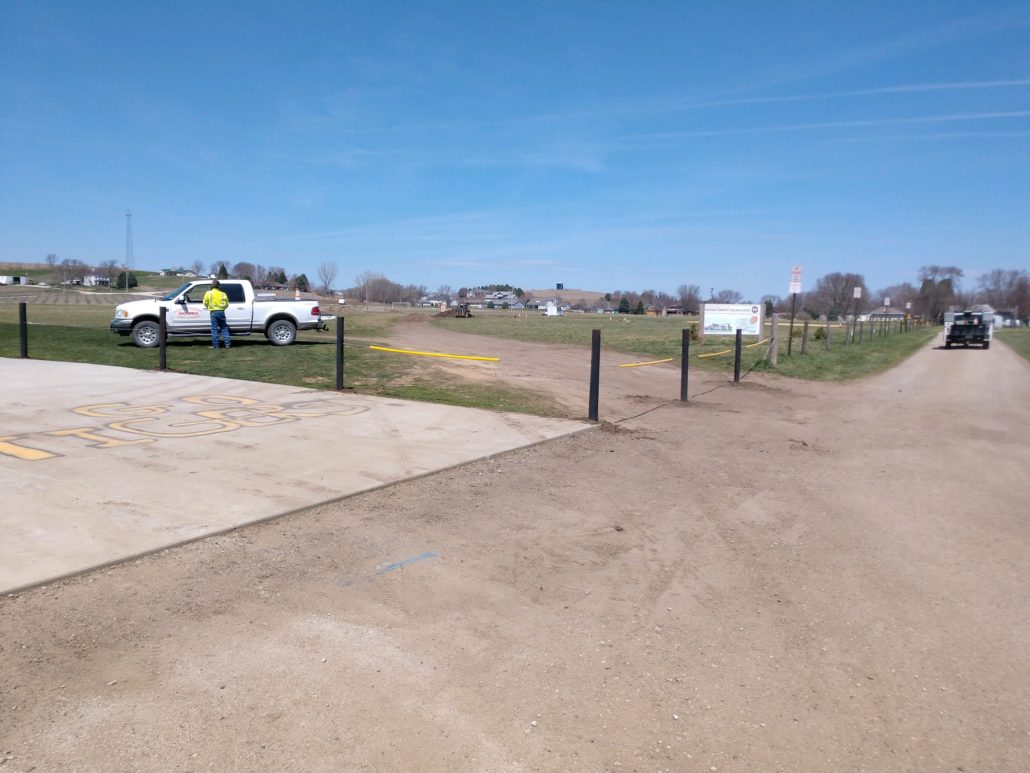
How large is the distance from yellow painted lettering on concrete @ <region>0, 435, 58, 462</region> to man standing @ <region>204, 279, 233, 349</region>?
1100cm

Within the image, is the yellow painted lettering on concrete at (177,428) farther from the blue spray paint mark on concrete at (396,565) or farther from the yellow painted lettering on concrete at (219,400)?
the blue spray paint mark on concrete at (396,565)

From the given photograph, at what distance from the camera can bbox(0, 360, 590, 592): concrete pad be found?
17.9 feet

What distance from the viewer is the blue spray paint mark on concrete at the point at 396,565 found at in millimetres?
4887

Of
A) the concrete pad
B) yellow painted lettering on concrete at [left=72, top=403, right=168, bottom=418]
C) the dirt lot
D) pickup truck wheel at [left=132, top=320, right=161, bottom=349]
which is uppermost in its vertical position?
pickup truck wheel at [left=132, top=320, right=161, bottom=349]

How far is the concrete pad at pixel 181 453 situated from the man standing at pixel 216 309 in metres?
5.26

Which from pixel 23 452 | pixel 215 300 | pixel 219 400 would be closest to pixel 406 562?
pixel 23 452

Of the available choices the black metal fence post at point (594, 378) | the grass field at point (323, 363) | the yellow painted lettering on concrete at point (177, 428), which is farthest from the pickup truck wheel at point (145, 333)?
the black metal fence post at point (594, 378)

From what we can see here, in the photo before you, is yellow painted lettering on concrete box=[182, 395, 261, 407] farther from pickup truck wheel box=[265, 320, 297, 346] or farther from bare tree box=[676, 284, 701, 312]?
bare tree box=[676, 284, 701, 312]

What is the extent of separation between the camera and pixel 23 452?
765 centimetres

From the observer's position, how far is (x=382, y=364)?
16891 mm

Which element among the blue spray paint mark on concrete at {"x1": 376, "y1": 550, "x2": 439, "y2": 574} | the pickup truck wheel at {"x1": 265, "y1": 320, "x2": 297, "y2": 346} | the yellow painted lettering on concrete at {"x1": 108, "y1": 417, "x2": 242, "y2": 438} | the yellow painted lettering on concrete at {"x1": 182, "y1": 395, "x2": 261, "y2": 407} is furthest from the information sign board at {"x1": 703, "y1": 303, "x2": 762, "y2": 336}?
the blue spray paint mark on concrete at {"x1": 376, "y1": 550, "x2": 439, "y2": 574}

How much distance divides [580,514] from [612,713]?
3246 millimetres

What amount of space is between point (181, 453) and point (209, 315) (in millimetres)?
13233

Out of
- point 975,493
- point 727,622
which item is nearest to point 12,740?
point 727,622
